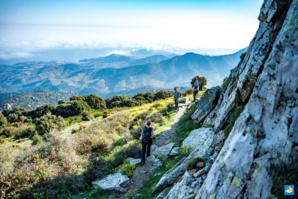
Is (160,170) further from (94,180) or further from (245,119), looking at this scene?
(245,119)

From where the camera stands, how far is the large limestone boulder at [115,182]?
9648mm

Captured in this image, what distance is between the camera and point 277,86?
3977 mm

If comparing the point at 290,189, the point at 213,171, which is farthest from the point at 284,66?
the point at 213,171

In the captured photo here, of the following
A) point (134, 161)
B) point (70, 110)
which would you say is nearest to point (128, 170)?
point (134, 161)

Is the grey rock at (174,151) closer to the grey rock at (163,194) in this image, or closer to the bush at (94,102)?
the grey rock at (163,194)

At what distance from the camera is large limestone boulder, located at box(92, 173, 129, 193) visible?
9648 mm

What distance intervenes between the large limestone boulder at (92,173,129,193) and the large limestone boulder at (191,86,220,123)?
871 centimetres

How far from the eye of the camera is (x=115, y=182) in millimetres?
10023

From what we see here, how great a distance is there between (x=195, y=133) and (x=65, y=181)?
9827 mm

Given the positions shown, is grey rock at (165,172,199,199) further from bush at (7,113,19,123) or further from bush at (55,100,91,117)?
bush at (7,113,19,123)

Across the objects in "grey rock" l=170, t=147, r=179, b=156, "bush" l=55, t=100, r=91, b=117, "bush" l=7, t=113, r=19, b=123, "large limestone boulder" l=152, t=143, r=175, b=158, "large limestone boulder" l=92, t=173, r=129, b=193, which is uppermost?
"grey rock" l=170, t=147, r=179, b=156

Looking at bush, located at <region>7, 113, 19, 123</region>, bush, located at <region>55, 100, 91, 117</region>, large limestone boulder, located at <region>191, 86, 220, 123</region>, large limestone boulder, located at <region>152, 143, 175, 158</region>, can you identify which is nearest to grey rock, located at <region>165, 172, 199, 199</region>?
large limestone boulder, located at <region>152, 143, 175, 158</region>

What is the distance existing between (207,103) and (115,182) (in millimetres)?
10332

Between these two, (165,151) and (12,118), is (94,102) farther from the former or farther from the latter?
(165,151)
